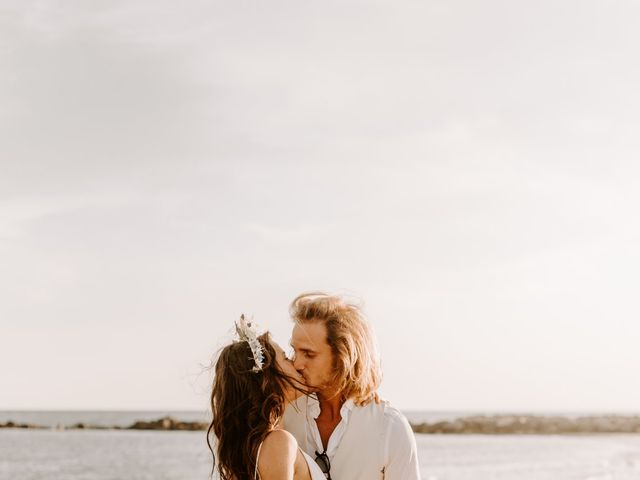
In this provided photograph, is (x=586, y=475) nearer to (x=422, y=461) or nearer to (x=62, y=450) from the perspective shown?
(x=422, y=461)

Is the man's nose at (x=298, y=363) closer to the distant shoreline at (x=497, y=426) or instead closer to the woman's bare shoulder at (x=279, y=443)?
the woman's bare shoulder at (x=279, y=443)

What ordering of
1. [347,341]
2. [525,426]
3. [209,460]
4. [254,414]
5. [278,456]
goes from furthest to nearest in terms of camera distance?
[525,426], [209,460], [347,341], [254,414], [278,456]

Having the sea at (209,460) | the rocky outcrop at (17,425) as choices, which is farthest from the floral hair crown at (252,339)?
the rocky outcrop at (17,425)

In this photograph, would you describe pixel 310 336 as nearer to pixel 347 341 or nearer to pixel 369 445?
pixel 347 341

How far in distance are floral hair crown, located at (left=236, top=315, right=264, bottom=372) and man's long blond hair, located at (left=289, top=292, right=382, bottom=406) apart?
29 centimetres

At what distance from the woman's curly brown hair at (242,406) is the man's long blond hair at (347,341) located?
0.32 meters

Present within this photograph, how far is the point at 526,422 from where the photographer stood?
71.1m

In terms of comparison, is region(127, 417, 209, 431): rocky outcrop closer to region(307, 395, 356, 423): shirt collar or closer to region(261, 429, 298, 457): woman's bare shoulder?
region(307, 395, 356, 423): shirt collar

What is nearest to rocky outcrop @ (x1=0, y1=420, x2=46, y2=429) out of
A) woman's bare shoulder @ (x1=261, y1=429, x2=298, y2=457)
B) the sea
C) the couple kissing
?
the sea

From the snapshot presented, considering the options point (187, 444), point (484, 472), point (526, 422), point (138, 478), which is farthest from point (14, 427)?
point (484, 472)

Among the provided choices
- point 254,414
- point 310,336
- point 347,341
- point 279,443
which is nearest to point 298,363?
point 310,336

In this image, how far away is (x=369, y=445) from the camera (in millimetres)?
4910

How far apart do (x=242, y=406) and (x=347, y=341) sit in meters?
0.68

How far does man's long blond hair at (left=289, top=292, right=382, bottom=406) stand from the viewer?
4.90m
